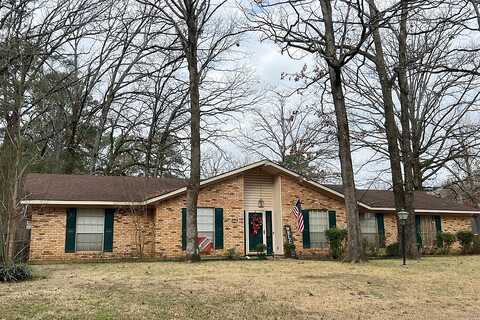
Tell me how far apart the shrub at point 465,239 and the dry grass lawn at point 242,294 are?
10520 millimetres

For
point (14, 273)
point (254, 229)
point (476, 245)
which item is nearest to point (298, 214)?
point (254, 229)

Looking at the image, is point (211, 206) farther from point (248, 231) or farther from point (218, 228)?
point (248, 231)

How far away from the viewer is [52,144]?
29.0 metres

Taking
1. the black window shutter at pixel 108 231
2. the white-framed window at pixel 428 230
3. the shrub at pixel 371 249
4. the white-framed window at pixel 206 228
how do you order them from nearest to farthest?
the black window shutter at pixel 108 231
the white-framed window at pixel 206 228
the shrub at pixel 371 249
the white-framed window at pixel 428 230

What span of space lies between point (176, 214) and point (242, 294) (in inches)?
378

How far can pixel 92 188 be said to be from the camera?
1902 cm

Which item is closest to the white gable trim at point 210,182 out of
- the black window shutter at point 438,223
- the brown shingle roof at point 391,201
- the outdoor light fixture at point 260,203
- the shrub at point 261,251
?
the brown shingle roof at point 391,201

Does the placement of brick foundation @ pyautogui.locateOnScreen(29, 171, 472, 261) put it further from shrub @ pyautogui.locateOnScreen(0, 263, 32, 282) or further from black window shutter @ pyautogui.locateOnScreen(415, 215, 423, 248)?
shrub @ pyautogui.locateOnScreen(0, 263, 32, 282)

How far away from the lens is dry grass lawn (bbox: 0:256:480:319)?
25.5ft

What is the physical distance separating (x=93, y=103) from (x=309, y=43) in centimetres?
1909

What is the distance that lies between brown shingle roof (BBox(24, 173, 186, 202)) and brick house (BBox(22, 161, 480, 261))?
0.11 feet

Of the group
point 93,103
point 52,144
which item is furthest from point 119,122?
point 52,144

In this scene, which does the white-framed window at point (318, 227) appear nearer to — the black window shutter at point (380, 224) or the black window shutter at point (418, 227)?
the black window shutter at point (380, 224)

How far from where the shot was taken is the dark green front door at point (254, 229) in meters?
20.1
